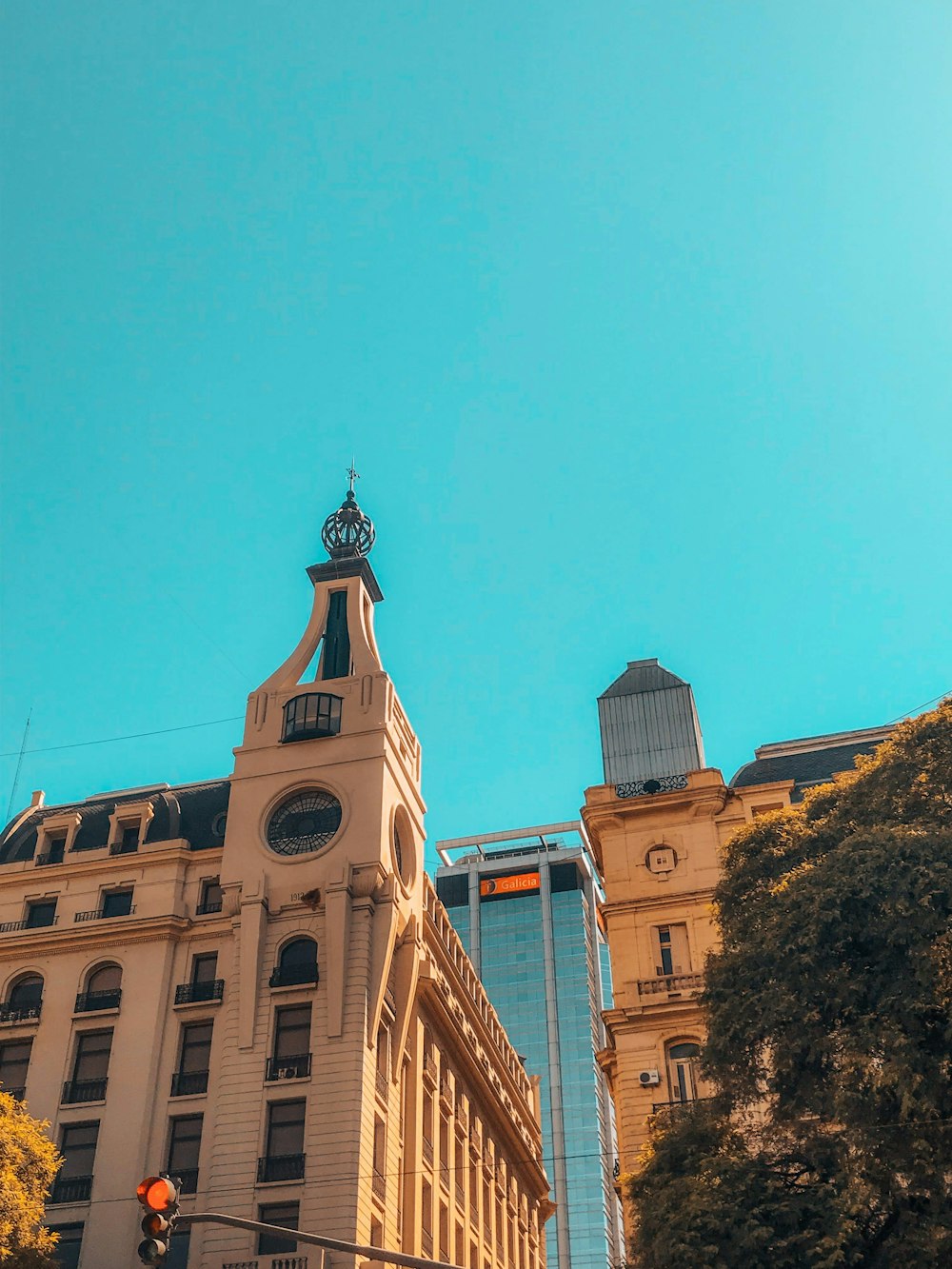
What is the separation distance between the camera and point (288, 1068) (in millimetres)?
45000

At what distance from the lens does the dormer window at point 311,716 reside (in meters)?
53.0

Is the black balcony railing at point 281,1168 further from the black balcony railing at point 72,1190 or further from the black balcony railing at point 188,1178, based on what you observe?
the black balcony railing at point 72,1190

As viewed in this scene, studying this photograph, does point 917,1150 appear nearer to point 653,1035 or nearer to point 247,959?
point 653,1035

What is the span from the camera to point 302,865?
4934 centimetres

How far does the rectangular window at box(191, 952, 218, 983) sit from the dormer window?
29.8 feet

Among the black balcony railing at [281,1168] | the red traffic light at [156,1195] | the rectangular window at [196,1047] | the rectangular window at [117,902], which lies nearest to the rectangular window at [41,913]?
the rectangular window at [117,902]

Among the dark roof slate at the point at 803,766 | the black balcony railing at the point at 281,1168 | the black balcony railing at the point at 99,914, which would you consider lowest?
the black balcony railing at the point at 281,1168

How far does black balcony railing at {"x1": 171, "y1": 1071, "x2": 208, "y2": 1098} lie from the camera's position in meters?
46.5

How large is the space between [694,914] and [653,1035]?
4897 mm

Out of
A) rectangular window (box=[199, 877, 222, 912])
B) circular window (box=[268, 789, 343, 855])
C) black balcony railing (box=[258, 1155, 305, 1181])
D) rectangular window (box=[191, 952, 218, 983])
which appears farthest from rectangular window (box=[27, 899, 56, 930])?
black balcony railing (box=[258, 1155, 305, 1181])

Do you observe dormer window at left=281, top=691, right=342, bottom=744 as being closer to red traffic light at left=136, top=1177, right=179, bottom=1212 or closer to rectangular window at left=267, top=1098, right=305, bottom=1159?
rectangular window at left=267, top=1098, right=305, bottom=1159

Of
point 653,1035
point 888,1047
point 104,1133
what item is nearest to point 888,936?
point 888,1047

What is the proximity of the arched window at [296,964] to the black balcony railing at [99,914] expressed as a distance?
7576 millimetres

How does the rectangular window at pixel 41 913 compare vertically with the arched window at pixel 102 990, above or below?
above
